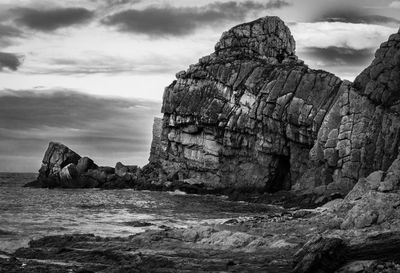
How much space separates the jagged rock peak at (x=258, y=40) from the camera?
368 ft

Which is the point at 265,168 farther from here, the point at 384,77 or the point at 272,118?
the point at 384,77

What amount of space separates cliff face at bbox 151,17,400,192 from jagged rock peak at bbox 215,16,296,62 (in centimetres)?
21

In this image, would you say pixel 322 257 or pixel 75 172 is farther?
pixel 75 172

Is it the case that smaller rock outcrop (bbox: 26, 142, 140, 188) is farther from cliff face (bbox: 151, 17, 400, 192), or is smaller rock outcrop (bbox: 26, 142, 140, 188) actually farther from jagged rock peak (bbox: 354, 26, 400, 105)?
jagged rock peak (bbox: 354, 26, 400, 105)

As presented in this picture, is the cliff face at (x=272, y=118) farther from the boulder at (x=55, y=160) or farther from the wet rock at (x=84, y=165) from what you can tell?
the boulder at (x=55, y=160)

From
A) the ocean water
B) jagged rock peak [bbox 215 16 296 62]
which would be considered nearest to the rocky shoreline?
jagged rock peak [bbox 215 16 296 62]

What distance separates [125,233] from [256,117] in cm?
5818

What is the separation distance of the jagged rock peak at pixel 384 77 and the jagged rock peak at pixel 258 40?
36.6m

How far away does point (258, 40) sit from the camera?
112688mm

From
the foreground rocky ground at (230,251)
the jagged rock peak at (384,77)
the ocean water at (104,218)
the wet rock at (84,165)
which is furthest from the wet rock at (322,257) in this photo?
the wet rock at (84,165)

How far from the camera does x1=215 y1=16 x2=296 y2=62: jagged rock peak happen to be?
4414 inches

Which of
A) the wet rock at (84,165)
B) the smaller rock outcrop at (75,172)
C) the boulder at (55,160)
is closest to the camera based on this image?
the smaller rock outcrop at (75,172)

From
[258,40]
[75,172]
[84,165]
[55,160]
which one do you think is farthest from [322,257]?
[55,160]

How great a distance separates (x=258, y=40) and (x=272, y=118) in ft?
86.5
